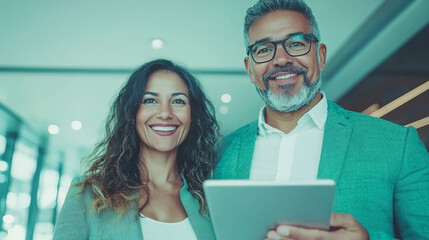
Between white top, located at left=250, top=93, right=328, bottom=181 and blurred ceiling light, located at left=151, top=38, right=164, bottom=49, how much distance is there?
2238 millimetres

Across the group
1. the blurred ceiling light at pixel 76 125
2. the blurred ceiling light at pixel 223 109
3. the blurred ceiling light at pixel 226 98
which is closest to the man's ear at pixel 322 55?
the blurred ceiling light at pixel 226 98

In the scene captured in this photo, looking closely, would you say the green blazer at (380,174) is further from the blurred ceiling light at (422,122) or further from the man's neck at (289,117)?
the blurred ceiling light at (422,122)

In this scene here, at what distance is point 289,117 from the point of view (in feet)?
6.23

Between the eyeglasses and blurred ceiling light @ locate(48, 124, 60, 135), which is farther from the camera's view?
blurred ceiling light @ locate(48, 124, 60, 135)

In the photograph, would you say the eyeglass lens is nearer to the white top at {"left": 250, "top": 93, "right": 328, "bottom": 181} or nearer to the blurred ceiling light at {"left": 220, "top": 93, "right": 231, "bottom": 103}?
the white top at {"left": 250, "top": 93, "right": 328, "bottom": 181}

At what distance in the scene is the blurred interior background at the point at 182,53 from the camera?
10.8 feet

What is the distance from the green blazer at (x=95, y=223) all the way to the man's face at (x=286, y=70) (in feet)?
2.31

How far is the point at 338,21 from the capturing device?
11.5ft

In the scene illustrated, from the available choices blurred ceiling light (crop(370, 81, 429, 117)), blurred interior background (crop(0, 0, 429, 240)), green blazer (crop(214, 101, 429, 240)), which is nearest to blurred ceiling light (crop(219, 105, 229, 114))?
blurred interior background (crop(0, 0, 429, 240))

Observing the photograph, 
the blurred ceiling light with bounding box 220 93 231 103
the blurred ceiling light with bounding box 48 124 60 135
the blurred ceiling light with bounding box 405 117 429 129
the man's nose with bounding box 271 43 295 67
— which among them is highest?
the blurred ceiling light with bounding box 220 93 231 103

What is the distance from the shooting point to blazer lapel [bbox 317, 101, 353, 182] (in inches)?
63.2

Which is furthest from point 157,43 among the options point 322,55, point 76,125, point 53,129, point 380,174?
point 53,129

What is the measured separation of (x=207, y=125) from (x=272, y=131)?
0.45 metres

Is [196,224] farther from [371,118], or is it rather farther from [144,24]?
[144,24]
